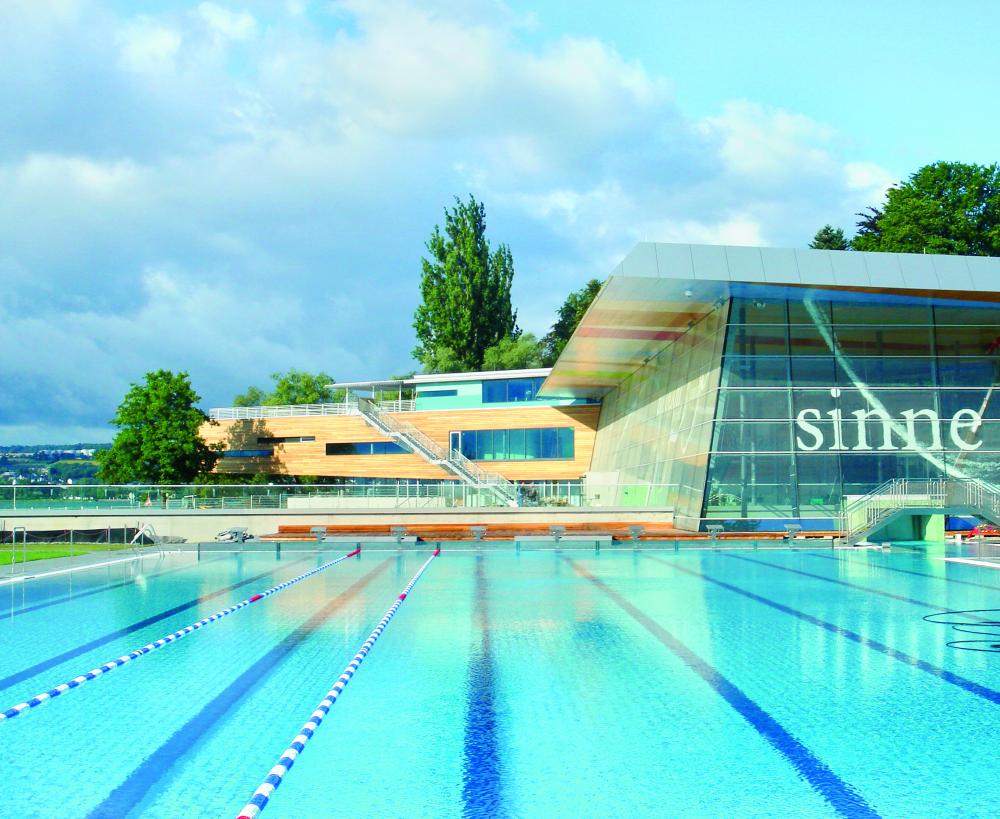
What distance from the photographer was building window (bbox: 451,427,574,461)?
4422 cm

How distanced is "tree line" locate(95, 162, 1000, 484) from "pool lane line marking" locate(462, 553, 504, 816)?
38.9m

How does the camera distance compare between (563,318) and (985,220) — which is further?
(563,318)

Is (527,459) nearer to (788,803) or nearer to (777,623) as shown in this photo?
(777,623)

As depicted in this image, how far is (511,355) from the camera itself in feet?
188

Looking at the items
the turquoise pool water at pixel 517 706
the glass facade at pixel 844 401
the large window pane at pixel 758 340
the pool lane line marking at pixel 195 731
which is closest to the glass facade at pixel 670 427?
the large window pane at pixel 758 340

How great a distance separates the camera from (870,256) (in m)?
23.8

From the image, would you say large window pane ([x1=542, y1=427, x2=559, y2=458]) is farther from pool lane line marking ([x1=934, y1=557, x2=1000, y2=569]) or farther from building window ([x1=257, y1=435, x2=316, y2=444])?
pool lane line marking ([x1=934, y1=557, x2=1000, y2=569])

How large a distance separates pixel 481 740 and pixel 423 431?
37916 mm

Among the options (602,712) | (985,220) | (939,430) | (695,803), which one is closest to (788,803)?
(695,803)

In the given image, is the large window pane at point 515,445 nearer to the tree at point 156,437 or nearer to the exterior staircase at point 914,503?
the tree at point 156,437

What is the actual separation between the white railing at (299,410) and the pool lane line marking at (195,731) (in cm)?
3417

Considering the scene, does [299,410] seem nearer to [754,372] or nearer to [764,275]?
[754,372]

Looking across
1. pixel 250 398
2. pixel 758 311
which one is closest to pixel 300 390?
pixel 250 398

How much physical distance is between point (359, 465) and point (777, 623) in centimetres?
3478
